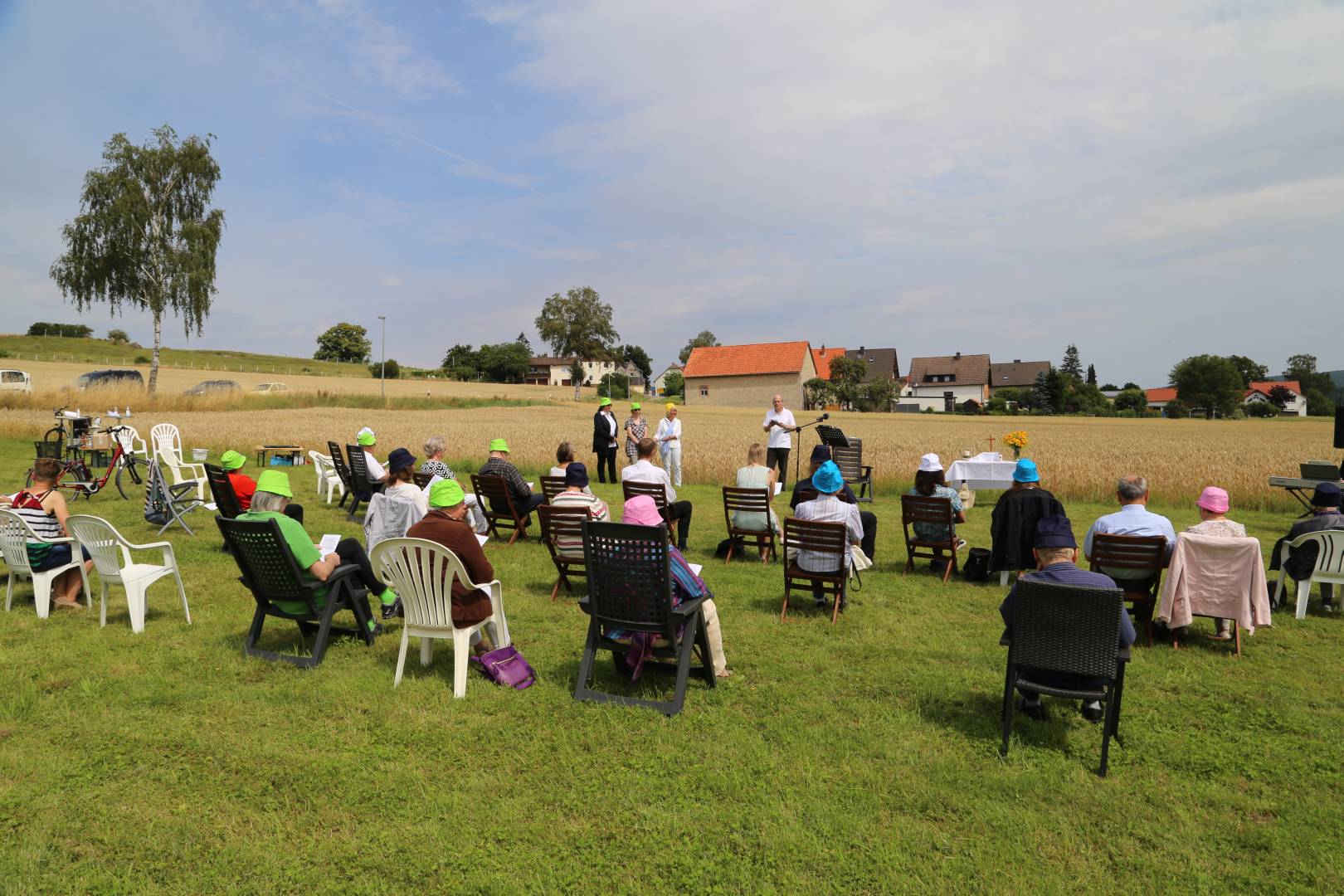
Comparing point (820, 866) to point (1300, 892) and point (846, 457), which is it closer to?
point (1300, 892)

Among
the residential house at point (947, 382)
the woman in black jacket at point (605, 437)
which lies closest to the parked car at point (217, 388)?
the woman in black jacket at point (605, 437)

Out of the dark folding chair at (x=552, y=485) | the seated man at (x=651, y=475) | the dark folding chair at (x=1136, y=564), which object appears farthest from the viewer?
the dark folding chair at (x=552, y=485)

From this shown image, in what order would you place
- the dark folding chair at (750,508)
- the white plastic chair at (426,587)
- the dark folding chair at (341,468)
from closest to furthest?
the white plastic chair at (426,587) → the dark folding chair at (750,508) → the dark folding chair at (341,468)

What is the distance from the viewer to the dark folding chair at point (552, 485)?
9499mm

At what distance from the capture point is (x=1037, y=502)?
7.50 meters

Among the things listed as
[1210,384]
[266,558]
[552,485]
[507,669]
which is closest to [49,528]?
[266,558]

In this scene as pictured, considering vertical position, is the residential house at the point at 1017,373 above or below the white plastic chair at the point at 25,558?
above

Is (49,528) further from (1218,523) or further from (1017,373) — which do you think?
(1017,373)

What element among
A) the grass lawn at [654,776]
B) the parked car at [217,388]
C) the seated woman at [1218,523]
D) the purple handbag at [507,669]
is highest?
the parked car at [217,388]

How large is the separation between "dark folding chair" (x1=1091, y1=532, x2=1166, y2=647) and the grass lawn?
454 millimetres

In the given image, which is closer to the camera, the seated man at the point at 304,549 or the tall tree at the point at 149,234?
the seated man at the point at 304,549

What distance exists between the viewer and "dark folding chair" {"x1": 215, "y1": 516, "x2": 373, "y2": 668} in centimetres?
516

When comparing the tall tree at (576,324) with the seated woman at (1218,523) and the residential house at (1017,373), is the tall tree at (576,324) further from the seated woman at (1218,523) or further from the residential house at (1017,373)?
the seated woman at (1218,523)

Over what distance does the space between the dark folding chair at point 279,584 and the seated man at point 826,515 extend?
3714 mm
